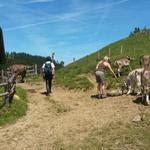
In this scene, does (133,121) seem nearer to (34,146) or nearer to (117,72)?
(34,146)

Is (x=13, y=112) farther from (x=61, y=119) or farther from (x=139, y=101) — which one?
(x=139, y=101)

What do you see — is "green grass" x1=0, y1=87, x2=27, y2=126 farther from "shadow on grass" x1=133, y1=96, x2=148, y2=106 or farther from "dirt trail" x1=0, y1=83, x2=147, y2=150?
"shadow on grass" x1=133, y1=96, x2=148, y2=106

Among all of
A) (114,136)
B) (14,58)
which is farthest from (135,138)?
(14,58)

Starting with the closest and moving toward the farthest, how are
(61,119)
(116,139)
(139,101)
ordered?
(116,139)
(61,119)
(139,101)

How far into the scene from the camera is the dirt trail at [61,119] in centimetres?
1468

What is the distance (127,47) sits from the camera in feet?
198

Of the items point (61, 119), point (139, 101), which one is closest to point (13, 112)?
point (61, 119)

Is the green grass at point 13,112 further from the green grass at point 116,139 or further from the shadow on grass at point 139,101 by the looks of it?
the shadow on grass at point 139,101

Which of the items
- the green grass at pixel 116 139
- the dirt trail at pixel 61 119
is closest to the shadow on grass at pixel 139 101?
the dirt trail at pixel 61 119

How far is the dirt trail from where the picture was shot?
48.2ft

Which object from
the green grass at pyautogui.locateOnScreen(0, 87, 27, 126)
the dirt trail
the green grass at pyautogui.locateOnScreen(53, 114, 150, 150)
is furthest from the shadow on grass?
the green grass at pyautogui.locateOnScreen(0, 87, 27, 126)

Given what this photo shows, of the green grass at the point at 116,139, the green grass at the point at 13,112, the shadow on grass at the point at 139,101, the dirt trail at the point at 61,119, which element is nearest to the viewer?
the green grass at the point at 116,139

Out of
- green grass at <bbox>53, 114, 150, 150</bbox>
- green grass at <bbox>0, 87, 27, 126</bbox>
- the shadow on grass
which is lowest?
green grass at <bbox>53, 114, 150, 150</bbox>

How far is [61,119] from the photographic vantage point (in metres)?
17.6
